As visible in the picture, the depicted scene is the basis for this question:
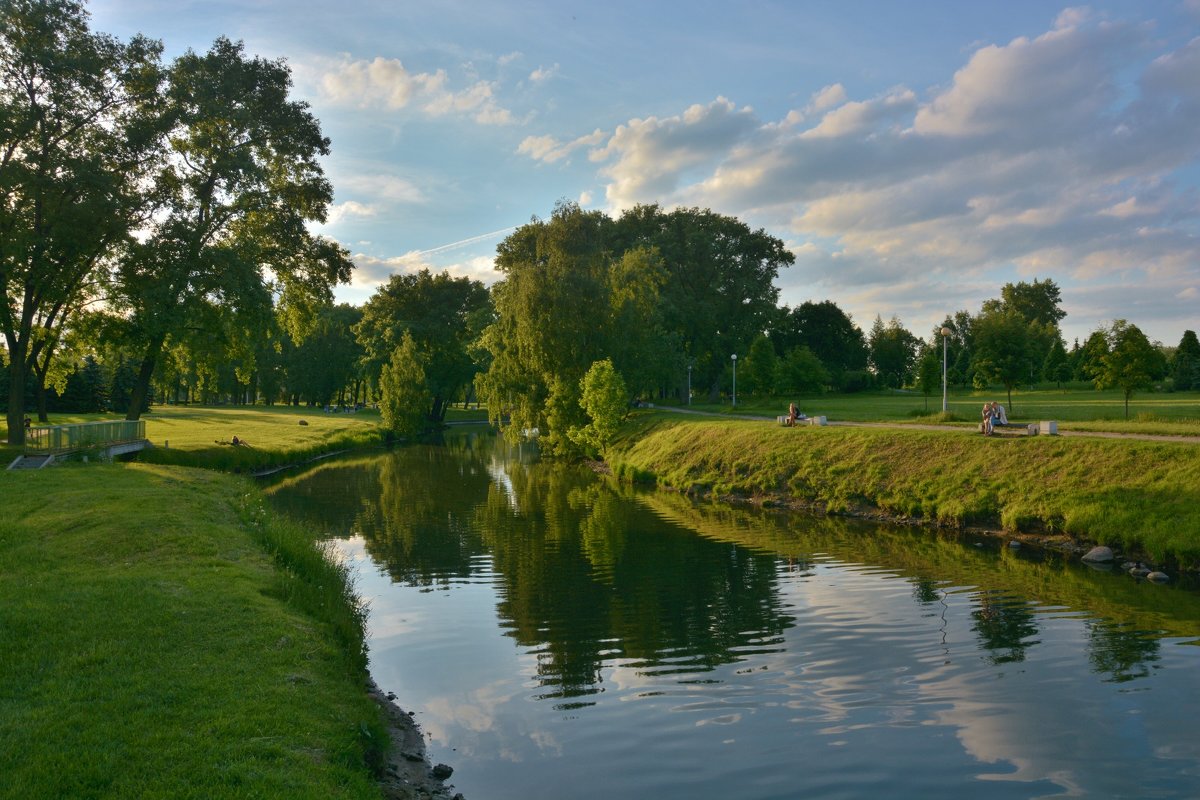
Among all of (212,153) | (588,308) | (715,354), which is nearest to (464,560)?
(212,153)

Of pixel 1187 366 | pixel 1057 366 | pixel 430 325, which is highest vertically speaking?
pixel 430 325

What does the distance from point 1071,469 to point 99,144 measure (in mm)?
39215

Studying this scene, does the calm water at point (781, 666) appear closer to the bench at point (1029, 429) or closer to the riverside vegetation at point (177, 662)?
the riverside vegetation at point (177, 662)

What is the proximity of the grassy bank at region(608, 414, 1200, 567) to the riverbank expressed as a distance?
18905 mm

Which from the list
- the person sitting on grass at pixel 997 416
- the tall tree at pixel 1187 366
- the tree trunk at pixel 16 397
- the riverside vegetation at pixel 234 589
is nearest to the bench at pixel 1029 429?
the person sitting on grass at pixel 997 416

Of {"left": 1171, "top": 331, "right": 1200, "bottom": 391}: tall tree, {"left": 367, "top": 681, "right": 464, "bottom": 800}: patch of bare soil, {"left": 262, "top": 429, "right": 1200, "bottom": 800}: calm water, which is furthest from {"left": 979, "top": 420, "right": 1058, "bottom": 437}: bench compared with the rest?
{"left": 1171, "top": 331, "right": 1200, "bottom": 391}: tall tree

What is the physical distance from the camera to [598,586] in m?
18.3

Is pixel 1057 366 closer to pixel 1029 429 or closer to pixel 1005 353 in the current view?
pixel 1005 353

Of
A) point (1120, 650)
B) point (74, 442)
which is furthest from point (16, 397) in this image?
point (1120, 650)

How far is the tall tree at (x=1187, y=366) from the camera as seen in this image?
68.4 m

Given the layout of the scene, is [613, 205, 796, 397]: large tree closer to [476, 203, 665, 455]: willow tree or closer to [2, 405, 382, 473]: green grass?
[476, 203, 665, 455]: willow tree

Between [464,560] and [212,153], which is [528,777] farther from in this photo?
[212,153]

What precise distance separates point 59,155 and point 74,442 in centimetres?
1157

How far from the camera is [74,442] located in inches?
1291
